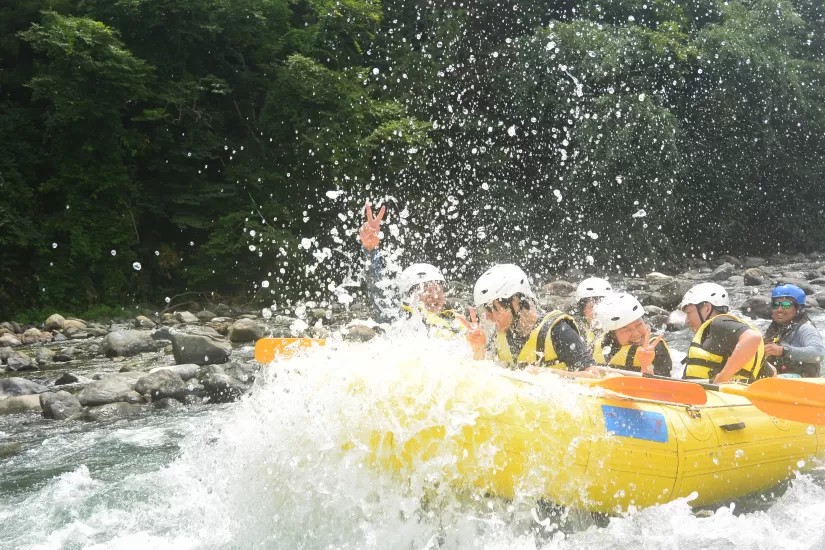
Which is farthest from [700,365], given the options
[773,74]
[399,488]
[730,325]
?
[773,74]

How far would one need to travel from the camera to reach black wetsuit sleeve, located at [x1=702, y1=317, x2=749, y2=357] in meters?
5.20

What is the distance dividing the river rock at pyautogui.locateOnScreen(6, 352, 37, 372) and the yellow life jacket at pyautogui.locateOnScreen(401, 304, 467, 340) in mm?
6519

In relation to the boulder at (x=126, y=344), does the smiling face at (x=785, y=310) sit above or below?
above

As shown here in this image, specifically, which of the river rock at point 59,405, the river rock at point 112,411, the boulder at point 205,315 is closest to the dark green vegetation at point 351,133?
the boulder at point 205,315

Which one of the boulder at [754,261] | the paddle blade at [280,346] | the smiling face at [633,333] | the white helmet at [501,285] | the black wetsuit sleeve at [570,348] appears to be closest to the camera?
the black wetsuit sleeve at [570,348]

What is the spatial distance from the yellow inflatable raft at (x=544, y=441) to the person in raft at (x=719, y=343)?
1058 millimetres

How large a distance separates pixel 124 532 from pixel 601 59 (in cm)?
1720

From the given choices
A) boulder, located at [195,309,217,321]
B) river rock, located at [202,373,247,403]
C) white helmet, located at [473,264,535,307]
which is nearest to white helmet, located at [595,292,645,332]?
white helmet, located at [473,264,535,307]

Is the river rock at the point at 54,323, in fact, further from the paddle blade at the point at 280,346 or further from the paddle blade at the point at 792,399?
the paddle blade at the point at 792,399

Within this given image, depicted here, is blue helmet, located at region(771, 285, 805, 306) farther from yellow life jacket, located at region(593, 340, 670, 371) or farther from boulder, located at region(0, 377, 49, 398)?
boulder, located at region(0, 377, 49, 398)

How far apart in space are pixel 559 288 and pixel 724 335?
11.0 meters

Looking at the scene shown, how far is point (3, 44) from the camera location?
1623 cm

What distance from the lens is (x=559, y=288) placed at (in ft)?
53.2

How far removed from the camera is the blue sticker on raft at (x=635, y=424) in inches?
154
